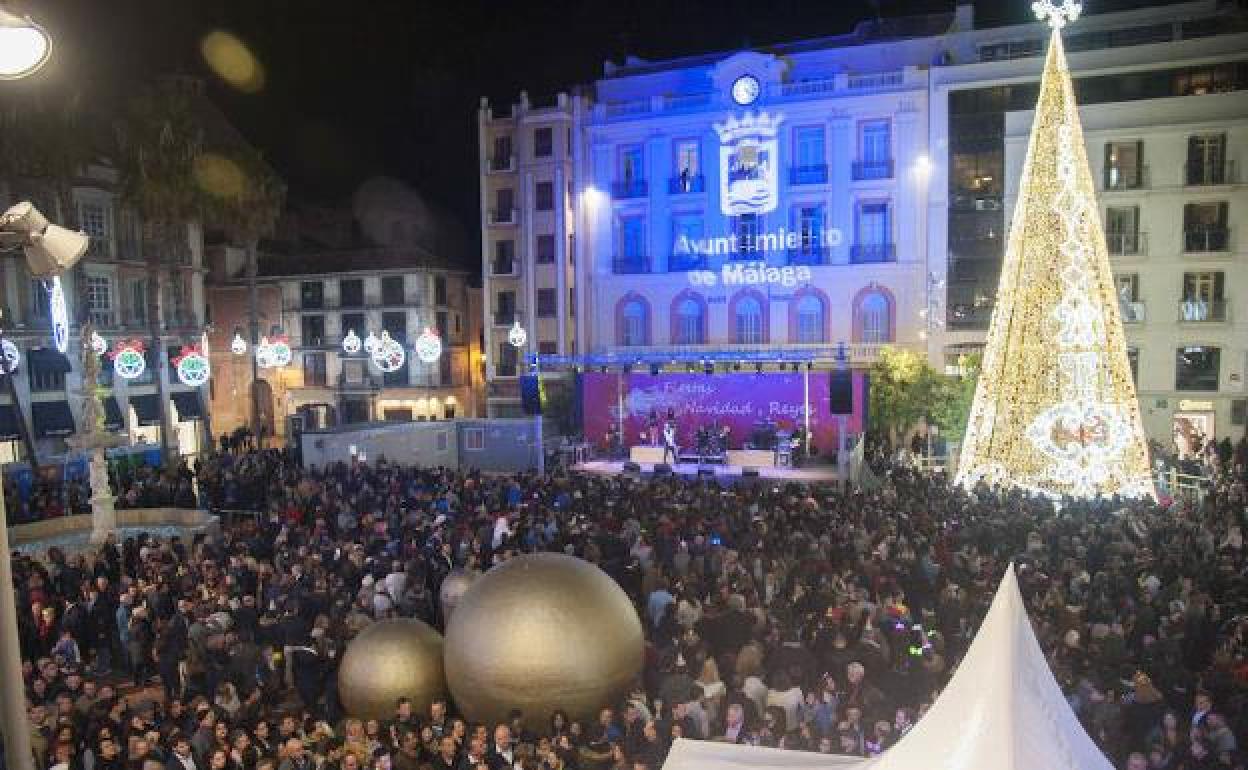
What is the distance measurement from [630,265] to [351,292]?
18.2 m

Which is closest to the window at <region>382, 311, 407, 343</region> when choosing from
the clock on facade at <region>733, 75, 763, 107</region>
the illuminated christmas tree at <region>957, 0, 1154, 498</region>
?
the clock on facade at <region>733, 75, 763, 107</region>

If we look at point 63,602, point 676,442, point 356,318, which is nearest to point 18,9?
point 63,602

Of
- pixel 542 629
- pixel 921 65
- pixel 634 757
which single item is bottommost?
pixel 634 757

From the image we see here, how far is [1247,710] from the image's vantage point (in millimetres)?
8961

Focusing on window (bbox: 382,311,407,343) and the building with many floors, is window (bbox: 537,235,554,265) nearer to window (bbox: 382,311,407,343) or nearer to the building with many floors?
the building with many floors

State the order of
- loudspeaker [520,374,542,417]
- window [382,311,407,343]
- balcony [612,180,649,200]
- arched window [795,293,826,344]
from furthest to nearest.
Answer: window [382,311,407,343] → balcony [612,180,649,200] → arched window [795,293,826,344] → loudspeaker [520,374,542,417]

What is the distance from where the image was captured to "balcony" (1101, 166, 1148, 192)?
35.1m

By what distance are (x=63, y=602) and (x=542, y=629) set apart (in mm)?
9562

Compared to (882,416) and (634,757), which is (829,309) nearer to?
(882,416)

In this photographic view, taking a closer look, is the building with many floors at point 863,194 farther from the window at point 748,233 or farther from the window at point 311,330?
the window at point 311,330

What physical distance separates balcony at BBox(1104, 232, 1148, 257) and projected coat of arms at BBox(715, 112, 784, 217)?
13.6 metres

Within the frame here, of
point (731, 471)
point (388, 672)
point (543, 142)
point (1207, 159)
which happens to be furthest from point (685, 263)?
point (388, 672)

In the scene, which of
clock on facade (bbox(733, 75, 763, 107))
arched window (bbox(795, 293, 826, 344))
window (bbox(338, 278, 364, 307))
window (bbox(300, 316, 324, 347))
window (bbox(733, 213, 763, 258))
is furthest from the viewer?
window (bbox(300, 316, 324, 347))

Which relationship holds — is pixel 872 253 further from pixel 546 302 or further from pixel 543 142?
pixel 543 142
